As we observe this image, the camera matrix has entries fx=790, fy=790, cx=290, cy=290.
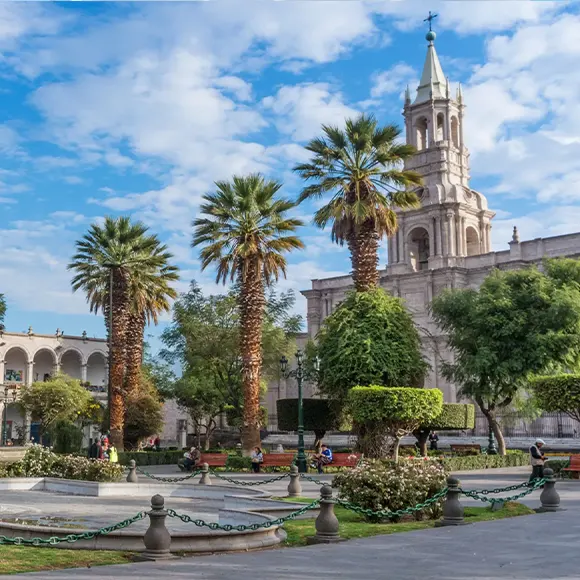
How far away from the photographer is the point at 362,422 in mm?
29375

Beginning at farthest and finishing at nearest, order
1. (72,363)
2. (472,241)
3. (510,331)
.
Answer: (72,363)
(472,241)
(510,331)

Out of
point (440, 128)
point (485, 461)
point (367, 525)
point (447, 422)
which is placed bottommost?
point (485, 461)

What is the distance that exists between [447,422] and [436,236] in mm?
31686

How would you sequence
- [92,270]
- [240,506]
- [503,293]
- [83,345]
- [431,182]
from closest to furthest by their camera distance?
[240,506] → [503,293] → [92,270] → [431,182] → [83,345]

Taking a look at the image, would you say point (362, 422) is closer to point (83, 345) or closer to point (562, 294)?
point (562, 294)

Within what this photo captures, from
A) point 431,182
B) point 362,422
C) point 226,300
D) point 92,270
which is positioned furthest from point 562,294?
point 431,182

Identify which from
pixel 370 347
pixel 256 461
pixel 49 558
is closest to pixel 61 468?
pixel 256 461

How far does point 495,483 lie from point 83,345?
5247 cm

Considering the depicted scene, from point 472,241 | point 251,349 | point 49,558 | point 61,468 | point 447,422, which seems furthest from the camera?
point 472,241

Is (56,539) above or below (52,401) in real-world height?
below

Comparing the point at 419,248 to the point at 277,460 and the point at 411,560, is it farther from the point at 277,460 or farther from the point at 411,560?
the point at 411,560

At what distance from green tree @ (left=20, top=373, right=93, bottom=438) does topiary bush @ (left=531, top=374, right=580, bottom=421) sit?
3155cm

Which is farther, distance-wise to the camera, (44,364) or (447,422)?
(44,364)

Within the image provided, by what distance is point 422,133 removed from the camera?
228 ft
